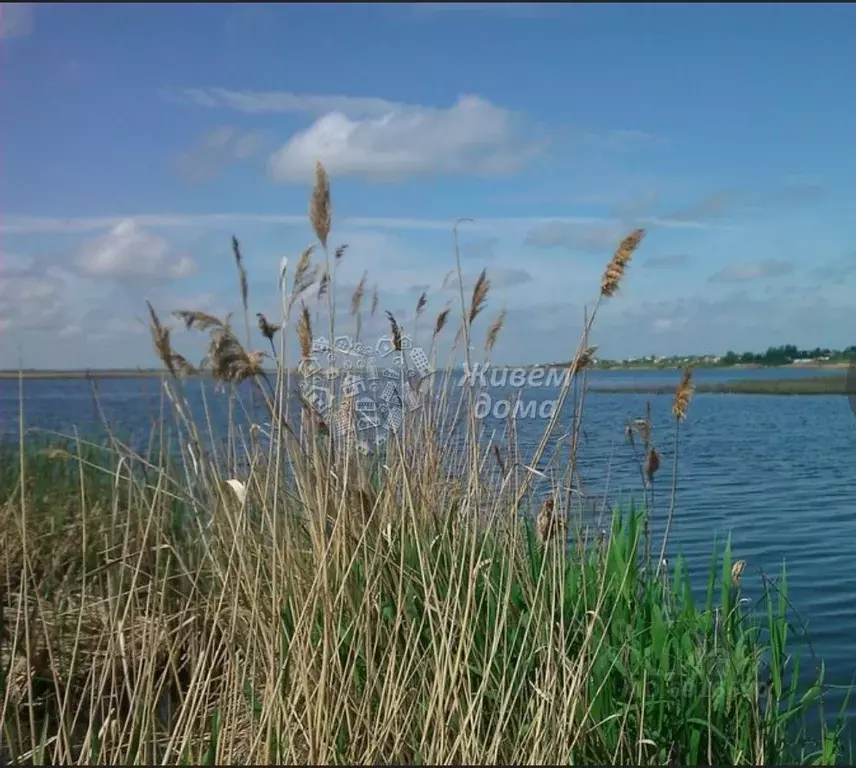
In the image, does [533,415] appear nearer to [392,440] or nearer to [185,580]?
[392,440]

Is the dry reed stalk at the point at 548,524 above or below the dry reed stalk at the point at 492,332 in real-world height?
below

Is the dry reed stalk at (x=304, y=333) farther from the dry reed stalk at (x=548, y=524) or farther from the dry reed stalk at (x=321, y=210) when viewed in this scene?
the dry reed stalk at (x=548, y=524)

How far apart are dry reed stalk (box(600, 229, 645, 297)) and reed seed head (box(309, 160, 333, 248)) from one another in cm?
64

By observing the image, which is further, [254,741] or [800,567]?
[800,567]

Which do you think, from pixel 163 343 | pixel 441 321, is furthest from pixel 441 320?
pixel 163 343

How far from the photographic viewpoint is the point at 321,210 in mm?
2064

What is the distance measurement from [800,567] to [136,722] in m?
4.37

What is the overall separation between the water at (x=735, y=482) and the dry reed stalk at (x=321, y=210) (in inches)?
28.3

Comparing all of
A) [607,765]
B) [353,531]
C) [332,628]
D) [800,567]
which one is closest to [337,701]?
→ [332,628]

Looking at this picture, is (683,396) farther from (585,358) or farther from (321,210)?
(321,210)

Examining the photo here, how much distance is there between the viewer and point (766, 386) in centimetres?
1691

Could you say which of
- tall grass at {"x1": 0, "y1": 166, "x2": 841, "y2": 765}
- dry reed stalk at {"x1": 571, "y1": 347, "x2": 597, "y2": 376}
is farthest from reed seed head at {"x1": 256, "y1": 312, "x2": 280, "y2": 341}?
dry reed stalk at {"x1": 571, "y1": 347, "x2": 597, "y2": 376}

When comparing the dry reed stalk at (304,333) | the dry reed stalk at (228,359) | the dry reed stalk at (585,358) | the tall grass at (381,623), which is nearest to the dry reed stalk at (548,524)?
the tall grass at (381,623)

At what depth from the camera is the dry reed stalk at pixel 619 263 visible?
7.06 feet
